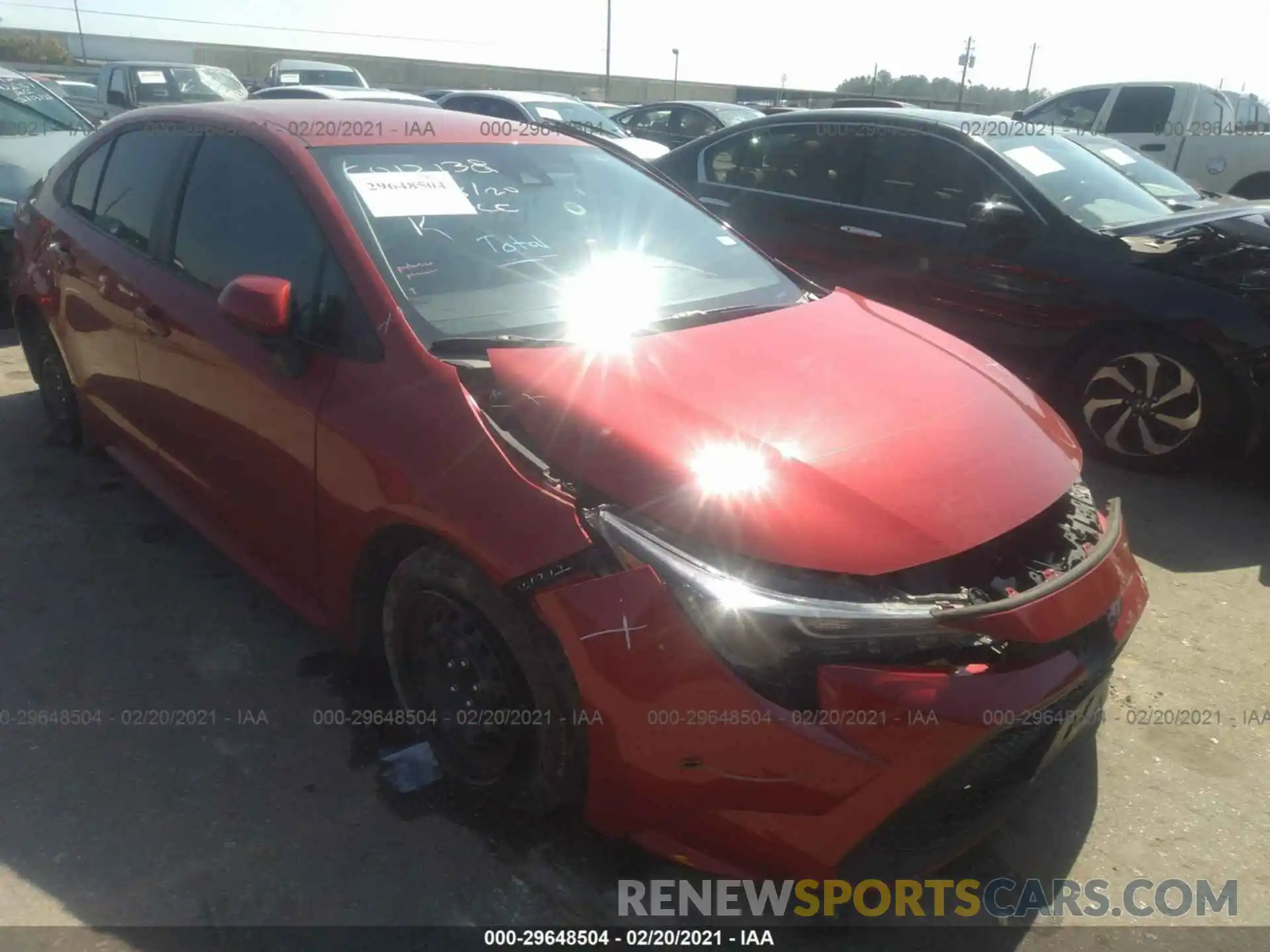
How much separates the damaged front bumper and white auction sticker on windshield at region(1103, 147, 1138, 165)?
4854 millimetres

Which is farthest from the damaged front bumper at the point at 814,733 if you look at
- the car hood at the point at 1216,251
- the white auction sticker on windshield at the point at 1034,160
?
the white auction sticker on windshield at the point at 1034,160

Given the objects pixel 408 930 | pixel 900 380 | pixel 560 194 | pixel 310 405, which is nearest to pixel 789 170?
pixel 560 194

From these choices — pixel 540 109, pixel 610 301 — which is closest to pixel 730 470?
pixel 610 301

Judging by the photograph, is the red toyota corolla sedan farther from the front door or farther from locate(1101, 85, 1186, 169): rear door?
locate(1101, 85, 1186, 169): rear door

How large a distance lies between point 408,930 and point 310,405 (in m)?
1.31

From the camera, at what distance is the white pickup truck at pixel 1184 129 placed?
414 inches

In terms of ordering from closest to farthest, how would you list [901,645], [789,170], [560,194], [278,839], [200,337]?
[901,645]
[278,839]
[200,337]
[560,194]
[789,170]

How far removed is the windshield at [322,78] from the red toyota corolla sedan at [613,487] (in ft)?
54.3

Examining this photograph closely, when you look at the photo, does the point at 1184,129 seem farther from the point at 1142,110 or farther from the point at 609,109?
the point at 609,109

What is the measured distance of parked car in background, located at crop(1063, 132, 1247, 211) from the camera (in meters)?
5.79

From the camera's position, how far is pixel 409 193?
2799 mm

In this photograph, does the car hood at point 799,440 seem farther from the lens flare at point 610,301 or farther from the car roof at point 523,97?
the car roof at point 523,97

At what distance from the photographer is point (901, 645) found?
1.87m

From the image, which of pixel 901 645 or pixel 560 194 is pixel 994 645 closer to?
pixel 901 645
